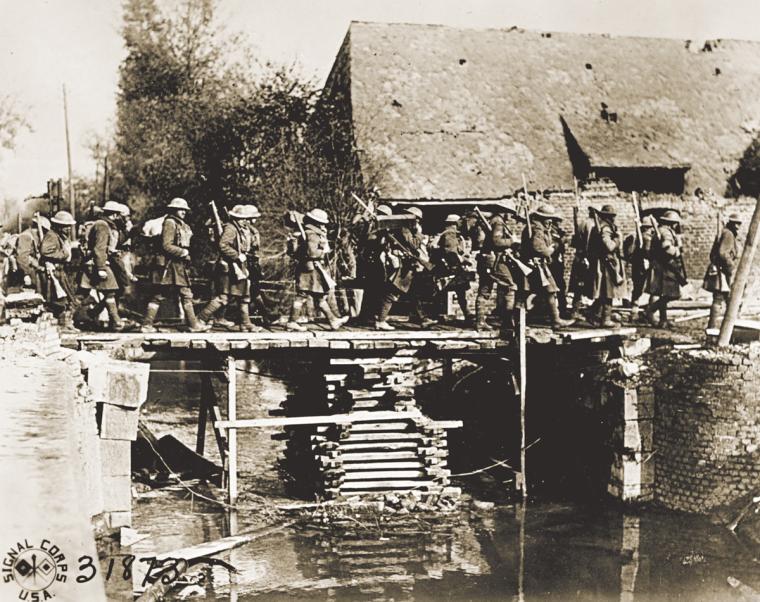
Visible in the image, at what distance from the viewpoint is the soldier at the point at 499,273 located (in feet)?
46.2

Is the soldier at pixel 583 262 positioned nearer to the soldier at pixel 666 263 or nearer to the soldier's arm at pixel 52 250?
the soldier at pixel 666 263

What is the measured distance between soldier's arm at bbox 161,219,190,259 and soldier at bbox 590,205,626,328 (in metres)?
6.42

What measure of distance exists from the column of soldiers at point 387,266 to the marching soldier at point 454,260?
0.02 m

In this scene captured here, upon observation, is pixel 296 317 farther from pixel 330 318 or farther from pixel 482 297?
pixel 482 297

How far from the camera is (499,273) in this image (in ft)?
46.6

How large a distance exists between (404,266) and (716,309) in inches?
214

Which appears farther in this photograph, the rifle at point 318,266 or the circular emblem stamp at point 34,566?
the rifle at point 318,266

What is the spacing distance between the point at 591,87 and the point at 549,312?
12354 millimetres

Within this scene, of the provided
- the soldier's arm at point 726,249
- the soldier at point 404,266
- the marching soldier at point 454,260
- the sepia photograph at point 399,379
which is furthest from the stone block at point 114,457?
the soldier's arm at point 726,249

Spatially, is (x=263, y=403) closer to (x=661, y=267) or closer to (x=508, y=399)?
(x=508, y=399)

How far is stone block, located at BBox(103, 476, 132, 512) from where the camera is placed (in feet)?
31.1

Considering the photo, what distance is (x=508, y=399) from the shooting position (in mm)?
17031

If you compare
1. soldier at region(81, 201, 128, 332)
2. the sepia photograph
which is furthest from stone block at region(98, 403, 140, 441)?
soldier at region(81, 201, 128, 332)

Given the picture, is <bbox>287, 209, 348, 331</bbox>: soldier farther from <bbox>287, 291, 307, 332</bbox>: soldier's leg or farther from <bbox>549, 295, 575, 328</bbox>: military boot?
<bbox>549, 295, 575, 328</bbox>: military boot
